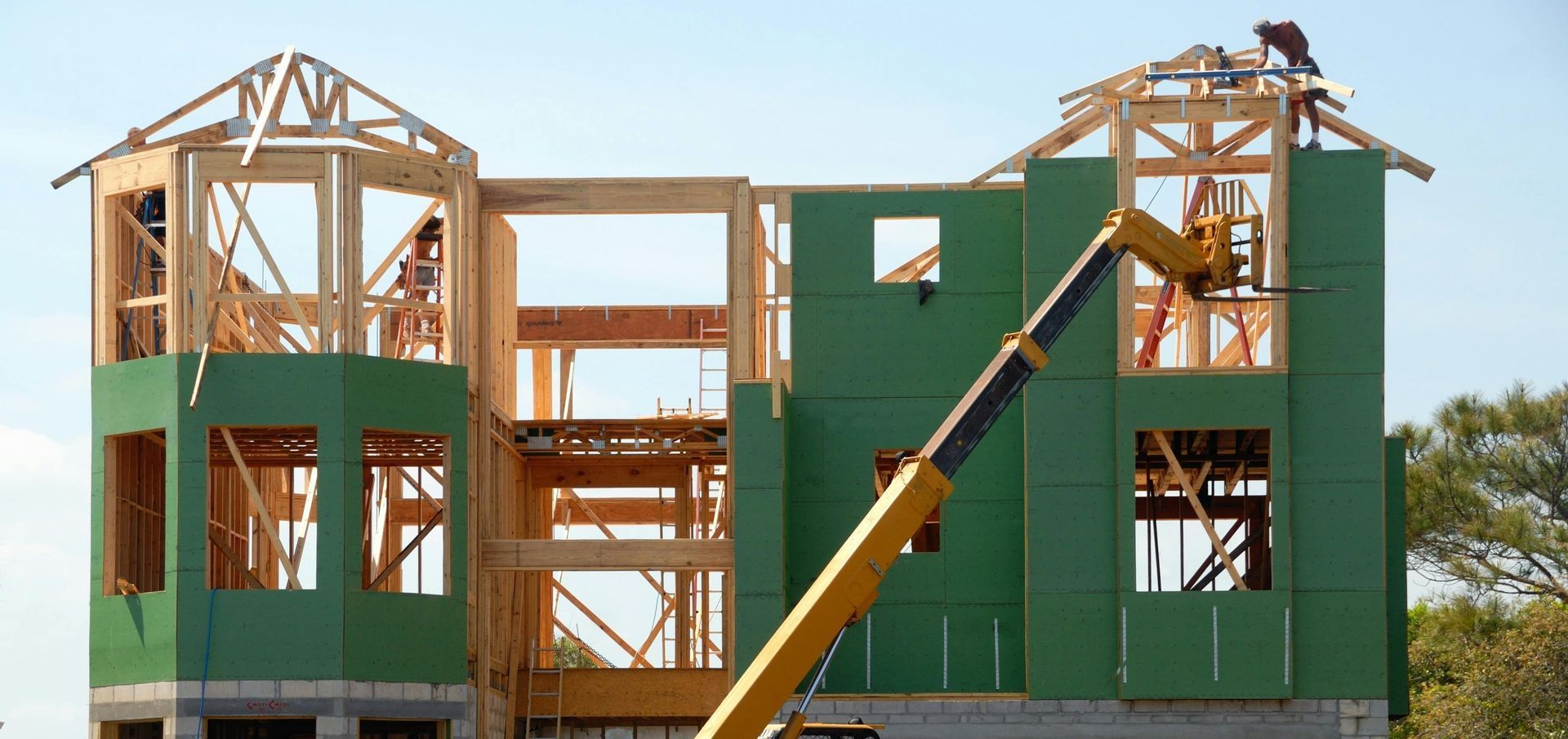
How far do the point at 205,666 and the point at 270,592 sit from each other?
1.44 meters

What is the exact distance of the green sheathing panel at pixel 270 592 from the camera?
32312mm

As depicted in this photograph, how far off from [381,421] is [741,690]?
11.7 meters

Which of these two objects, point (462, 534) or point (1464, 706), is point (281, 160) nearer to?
point (462, 534)

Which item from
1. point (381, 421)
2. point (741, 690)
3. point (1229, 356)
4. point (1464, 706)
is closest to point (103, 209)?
point (381, 421)

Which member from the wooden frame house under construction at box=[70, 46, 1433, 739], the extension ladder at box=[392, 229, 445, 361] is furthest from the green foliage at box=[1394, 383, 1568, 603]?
the extension ladder at box=[392, 229, 445, 361]

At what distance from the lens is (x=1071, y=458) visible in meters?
34.0

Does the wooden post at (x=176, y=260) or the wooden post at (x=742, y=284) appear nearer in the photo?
the wooden post at (x=176, y=260)

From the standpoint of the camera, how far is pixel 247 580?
37844 mm

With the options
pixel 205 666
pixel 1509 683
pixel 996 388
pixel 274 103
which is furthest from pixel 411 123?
pixel 1509 683

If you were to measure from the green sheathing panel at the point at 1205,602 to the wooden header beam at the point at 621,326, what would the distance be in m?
11.1

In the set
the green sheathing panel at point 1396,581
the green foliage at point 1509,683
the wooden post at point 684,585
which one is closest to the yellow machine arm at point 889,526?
the green sheathing panel at point 1396,581

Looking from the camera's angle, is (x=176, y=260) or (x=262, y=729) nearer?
(x=176, y=260)

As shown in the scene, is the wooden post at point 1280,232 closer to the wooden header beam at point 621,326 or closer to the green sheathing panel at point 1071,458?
the green sheathing panel at point 1071,458

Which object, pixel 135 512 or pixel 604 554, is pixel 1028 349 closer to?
pixel 604 554
